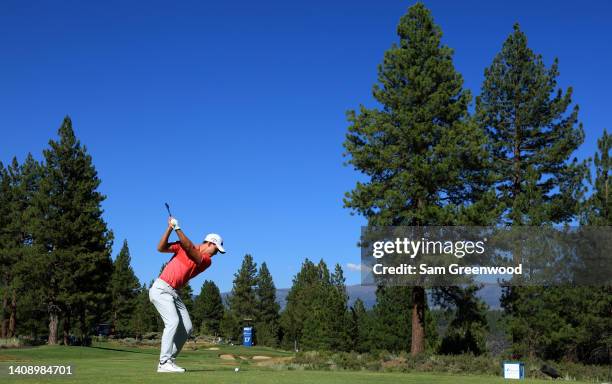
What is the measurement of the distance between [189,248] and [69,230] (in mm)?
40311

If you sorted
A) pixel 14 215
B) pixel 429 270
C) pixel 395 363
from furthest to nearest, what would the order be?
pixel 14 215, pixel 429 270, pixel 395 363

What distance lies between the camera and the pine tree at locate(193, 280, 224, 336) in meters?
115

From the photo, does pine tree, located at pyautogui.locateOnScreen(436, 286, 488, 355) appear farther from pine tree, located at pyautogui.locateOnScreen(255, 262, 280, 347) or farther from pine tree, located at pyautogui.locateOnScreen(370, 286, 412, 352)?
pine tree, located at pyautogui.locateOnScreen(255, 262, 280, 347)

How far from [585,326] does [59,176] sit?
3546 cm

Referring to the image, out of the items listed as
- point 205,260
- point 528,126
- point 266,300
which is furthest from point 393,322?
point 205,260

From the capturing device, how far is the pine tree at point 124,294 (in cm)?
9556

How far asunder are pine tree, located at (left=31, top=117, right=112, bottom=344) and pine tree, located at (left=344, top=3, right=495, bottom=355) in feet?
66.9

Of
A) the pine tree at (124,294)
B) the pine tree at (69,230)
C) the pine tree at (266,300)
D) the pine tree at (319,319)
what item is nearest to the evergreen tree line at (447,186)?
the pine tree at (69,230)

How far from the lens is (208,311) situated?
115 meters

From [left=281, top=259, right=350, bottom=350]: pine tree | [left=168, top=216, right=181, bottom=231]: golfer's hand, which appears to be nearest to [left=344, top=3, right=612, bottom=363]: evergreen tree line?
[left=168, top=216, right=181, bottom=231]: golfer's hand

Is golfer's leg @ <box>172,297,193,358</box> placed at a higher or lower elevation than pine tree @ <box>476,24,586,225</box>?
lower

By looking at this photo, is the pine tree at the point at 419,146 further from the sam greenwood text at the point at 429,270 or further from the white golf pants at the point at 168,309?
the white golf pants at the point at 168,309

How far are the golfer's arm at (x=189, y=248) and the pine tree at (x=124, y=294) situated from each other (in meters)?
86.6

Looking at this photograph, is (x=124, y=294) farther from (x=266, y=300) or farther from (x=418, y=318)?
(x=418, y=318)
